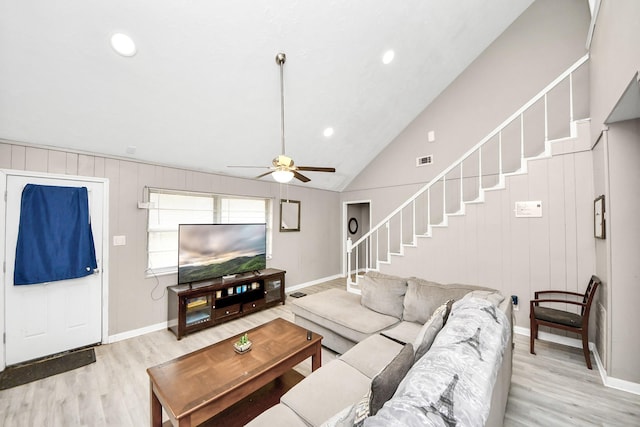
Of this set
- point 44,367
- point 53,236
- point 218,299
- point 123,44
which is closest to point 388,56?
point 123,44

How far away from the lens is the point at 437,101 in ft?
17.0

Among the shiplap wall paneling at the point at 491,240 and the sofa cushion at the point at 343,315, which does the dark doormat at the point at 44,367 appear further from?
the shiplap wall paneling at the point at 491,240

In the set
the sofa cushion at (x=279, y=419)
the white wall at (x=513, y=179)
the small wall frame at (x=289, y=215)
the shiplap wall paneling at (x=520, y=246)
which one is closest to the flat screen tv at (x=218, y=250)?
the small wall frame at (x=289, y=215)

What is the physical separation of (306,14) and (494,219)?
3.49m

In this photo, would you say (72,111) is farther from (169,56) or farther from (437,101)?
(437,101)

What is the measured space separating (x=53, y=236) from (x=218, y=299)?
2068 millimetres

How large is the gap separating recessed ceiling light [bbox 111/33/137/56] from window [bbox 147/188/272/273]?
183cm

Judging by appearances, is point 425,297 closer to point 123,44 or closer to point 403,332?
point 403,332

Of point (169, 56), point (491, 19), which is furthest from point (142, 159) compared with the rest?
point (491, 19)

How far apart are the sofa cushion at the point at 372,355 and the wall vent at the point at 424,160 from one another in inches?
160

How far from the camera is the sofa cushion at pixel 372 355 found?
1840mm

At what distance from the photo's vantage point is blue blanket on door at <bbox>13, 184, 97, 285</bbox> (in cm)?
278

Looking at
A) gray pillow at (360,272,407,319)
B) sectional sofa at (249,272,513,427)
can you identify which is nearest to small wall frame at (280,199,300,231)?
sectional sofa at (249,272,513,427)

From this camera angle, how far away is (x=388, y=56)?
3771 millimetres
